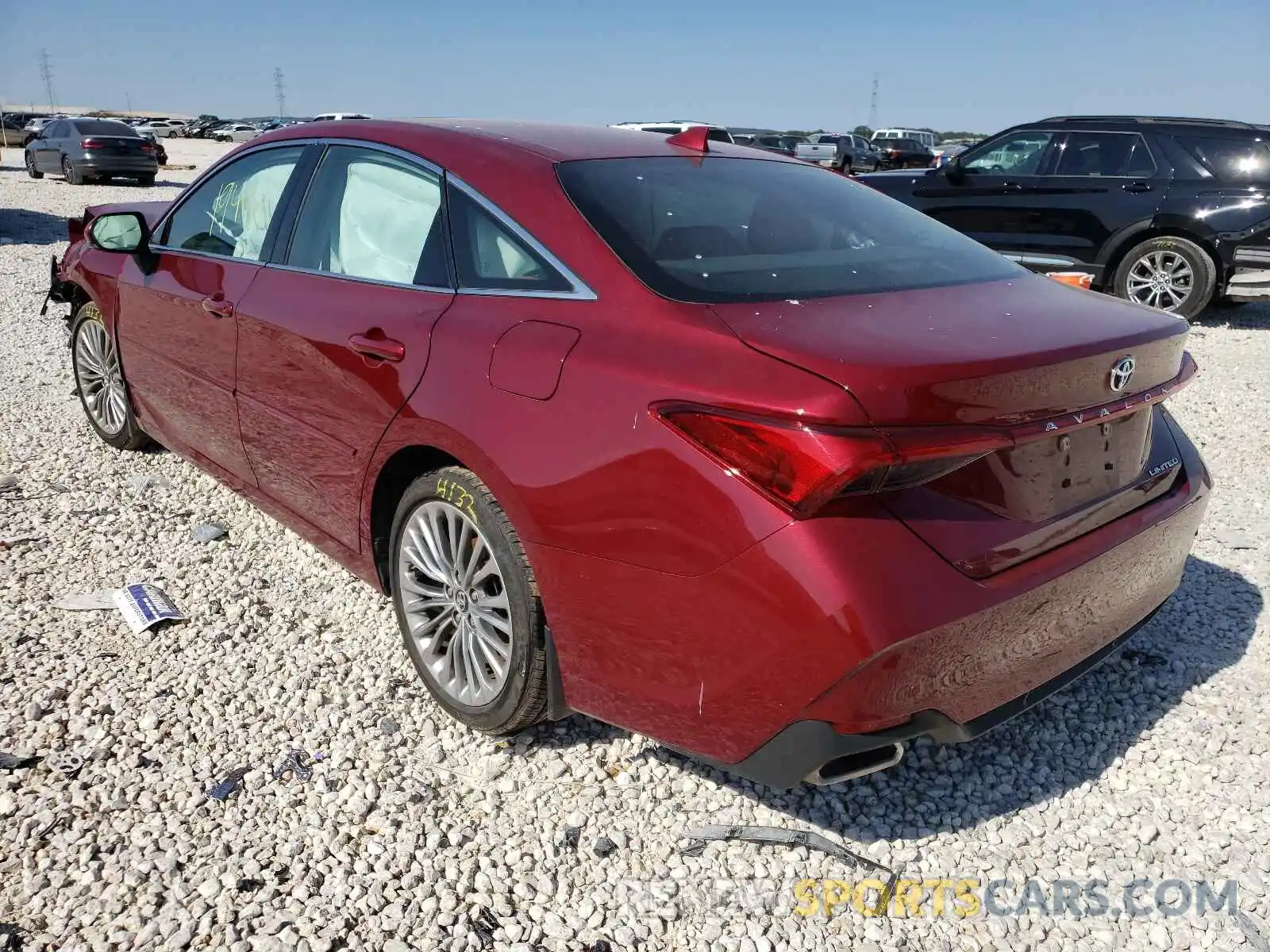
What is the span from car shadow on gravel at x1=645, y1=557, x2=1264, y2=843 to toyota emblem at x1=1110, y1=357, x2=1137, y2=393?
1112 millimetres

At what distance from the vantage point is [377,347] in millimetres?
2775

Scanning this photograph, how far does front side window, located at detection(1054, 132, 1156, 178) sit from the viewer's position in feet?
30.2

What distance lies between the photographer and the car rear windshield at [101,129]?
23344 millimetres

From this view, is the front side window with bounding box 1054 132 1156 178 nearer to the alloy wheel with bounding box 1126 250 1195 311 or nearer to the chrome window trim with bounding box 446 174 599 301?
the alloy wheel with bounding box 1126 250 1195 311

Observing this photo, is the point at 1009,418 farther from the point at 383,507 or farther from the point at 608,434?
the point at 383,507

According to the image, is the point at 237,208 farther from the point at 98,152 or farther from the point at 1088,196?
the point at 98,152

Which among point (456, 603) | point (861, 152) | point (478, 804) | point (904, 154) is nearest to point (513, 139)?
point (456, 603)

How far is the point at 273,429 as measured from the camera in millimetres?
3340

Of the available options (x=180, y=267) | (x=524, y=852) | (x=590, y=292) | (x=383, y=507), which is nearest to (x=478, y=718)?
(x=524, y=852)

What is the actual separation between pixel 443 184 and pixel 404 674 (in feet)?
4.99

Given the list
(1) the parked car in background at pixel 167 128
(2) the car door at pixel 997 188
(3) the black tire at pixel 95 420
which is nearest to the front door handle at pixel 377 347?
(3) the black tire at pixel 95 420

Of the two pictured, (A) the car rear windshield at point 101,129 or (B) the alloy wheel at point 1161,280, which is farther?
(A) the car rear windshield at point 101,129

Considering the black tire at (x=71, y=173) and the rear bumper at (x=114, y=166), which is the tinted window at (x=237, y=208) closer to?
the rear bumper at (x=114, y=166)

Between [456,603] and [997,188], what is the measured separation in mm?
8881
